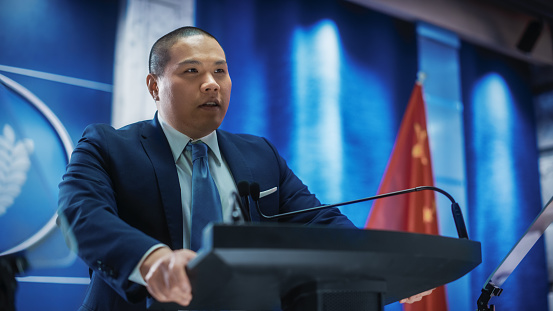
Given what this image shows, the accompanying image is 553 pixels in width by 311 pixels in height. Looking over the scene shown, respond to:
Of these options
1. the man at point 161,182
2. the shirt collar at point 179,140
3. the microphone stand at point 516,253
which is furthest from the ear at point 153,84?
the microphone stand at point 516,253

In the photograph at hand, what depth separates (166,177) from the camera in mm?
1532

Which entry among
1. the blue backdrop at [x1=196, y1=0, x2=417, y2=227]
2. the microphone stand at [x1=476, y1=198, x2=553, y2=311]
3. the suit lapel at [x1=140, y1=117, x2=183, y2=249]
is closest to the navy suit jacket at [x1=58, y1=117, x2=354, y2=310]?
the suit lapel at [x1=140, y1=117, x2=183, y2=249]

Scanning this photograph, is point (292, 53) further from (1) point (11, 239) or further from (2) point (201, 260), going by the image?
(2) point (201, 260)

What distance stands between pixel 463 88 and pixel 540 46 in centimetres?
94

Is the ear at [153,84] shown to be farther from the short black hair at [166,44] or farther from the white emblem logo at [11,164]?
the white emblem logo at [11,164]

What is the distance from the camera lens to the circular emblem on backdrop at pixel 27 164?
2777mm

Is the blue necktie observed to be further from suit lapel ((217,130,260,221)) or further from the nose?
the nose

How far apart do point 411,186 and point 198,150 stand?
2532mm

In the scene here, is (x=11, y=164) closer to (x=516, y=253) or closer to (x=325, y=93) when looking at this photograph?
(x=325, y=93)

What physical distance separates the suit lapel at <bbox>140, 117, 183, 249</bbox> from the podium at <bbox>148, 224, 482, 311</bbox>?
0.34 m

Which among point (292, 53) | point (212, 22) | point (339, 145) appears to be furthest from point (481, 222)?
point (212, 22)

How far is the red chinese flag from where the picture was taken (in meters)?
3.81

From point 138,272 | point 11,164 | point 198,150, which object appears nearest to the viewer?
point 138,272

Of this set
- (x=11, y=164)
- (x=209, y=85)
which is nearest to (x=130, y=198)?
(x=209, y=85)
